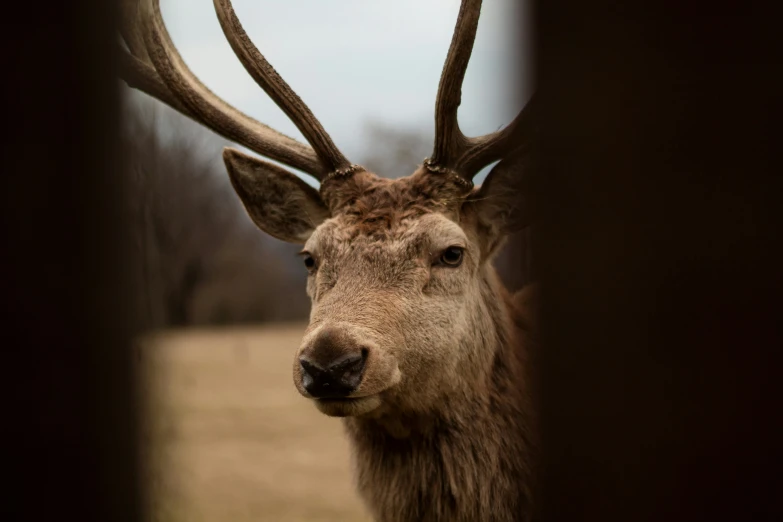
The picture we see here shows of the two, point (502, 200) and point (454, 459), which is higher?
point (502, 200)

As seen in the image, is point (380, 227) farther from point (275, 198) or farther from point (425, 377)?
point (275, 198)

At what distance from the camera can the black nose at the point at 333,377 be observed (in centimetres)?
288

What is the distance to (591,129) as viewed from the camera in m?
1.62

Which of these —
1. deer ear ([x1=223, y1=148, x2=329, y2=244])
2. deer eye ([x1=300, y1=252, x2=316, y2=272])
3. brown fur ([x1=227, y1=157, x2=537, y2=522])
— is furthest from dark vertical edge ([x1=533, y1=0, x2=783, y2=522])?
deer ear ([x1=223, y1=148, x2=329, y2=244])

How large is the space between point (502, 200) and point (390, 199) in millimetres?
583

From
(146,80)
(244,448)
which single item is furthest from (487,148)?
(244,448)

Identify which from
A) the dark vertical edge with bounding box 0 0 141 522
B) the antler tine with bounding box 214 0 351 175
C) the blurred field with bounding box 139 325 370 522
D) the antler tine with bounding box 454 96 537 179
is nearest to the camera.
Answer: the dark vertical edge with bounding box 0 0 141 522

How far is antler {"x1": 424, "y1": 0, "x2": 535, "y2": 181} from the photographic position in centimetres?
347

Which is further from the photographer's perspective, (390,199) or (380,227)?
(390,199)

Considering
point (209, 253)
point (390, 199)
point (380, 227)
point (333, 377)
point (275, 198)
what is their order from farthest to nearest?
point (209, 253), point (275, 198), point (390, 199), point (380, 227), point (333, 377)

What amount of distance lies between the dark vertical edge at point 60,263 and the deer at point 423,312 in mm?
1314

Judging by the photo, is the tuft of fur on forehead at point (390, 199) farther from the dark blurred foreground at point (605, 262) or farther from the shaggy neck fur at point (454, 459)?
the dark blurred foreground at point (605, 262)

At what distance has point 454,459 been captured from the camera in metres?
3.41

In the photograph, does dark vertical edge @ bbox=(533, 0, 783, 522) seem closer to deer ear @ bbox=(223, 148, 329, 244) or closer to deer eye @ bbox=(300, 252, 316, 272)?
deer eye @ bbox=(300, 252, 316, 272)
